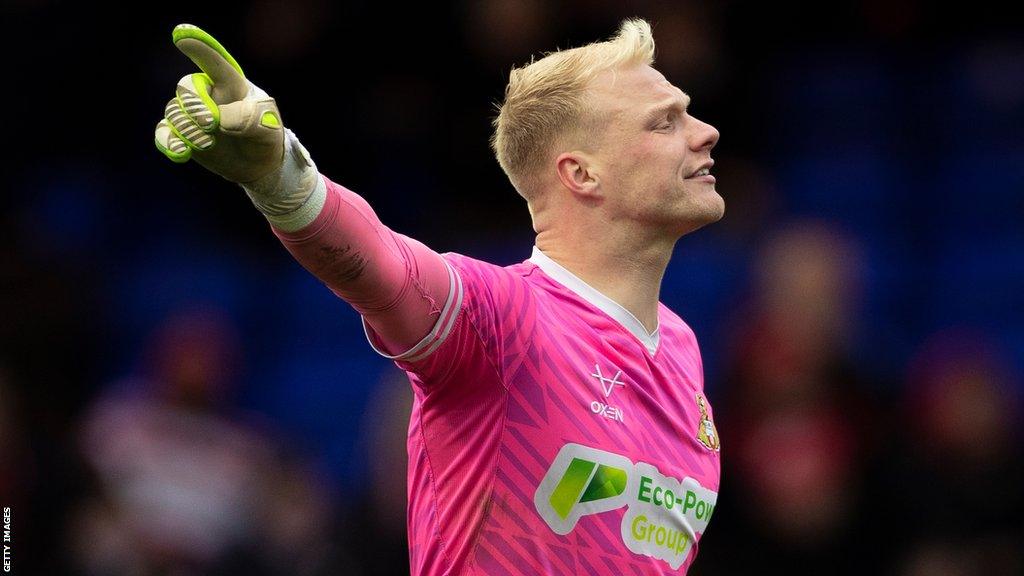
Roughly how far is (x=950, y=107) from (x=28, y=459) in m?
6.10

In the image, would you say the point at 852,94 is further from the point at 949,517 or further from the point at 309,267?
the point at 309,267

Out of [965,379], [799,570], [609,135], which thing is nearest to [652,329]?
[609,135]

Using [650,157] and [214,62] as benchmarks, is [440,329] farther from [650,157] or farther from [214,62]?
[650,157]

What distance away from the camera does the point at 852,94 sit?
8.75m

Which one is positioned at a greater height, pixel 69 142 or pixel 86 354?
pixel 69 142

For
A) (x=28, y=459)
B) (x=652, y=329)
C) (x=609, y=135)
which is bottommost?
(x=28, y=459)

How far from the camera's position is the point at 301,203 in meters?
2.86

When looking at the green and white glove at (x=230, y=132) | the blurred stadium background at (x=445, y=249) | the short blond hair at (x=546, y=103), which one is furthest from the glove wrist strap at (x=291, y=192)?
the blurred stadium background at (x=445, y=249)

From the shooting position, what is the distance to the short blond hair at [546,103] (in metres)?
3.96

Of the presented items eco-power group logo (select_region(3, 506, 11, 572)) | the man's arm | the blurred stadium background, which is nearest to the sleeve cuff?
the man's arm

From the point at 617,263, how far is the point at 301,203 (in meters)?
1.27

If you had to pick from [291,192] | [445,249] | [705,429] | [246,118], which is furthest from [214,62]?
[445,249]

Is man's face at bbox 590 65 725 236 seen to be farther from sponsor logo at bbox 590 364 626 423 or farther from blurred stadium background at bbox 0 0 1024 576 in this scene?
blurred stadium background at bbox 0 0 1024 576

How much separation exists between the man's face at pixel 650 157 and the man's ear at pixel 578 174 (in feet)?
0.08
